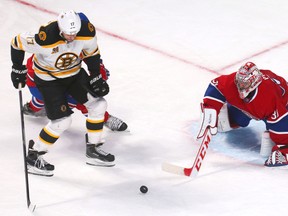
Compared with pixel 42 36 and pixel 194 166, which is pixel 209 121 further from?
pixel 42 36

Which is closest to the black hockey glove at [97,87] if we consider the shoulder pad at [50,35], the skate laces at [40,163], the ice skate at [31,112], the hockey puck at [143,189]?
the shoulder pad at [50,35]

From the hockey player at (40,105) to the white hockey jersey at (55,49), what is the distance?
0.82 ft

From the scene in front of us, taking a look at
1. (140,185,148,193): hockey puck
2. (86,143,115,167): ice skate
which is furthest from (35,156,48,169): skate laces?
(140,185,148,193): hockey puck

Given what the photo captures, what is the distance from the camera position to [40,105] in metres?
5.45

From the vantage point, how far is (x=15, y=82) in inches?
191

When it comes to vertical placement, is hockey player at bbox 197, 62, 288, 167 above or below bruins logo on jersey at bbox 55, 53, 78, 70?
below

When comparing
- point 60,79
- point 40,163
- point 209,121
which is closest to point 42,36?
point 60,79

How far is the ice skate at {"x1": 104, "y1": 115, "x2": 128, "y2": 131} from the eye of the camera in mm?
5402

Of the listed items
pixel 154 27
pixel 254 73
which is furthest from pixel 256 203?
pixel 154 27

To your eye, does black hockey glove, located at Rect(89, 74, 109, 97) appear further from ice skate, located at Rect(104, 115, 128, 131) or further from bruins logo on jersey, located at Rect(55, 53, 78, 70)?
ice skate, located at Rect(104, 115, 128, 131)

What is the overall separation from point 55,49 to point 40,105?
2.43 ft

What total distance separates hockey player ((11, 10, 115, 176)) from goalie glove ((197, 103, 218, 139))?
53 centimetres

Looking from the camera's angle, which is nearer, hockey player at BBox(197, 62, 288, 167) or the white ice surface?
the white ice surface

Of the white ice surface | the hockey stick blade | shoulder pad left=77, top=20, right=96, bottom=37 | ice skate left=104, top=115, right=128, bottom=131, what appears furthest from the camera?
ice skate left=104, top=115, right=128, bottom=131
